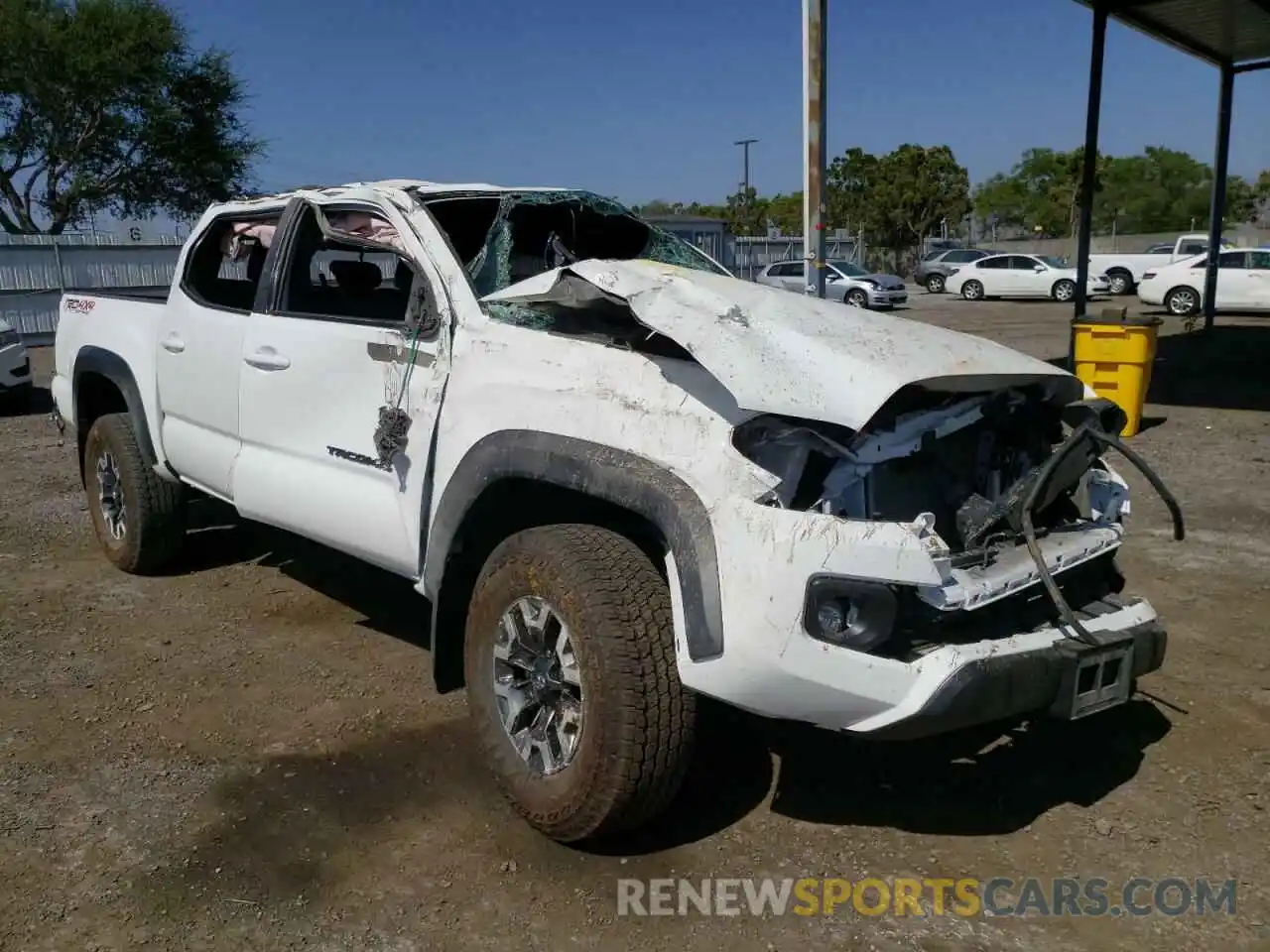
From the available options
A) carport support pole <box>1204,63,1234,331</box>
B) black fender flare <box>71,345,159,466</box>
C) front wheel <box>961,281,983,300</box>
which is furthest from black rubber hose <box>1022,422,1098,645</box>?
front wheel <box>961,281,983,300</box>

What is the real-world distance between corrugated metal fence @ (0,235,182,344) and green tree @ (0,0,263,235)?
11.5 m

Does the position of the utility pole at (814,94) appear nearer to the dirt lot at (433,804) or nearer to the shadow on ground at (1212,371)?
the shadow on ground at (1212,371)

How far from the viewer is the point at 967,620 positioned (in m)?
3.10

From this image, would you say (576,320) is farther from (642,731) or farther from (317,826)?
(317,826)

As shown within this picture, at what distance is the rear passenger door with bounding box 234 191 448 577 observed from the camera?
385cm

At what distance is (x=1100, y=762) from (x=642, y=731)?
183 cm

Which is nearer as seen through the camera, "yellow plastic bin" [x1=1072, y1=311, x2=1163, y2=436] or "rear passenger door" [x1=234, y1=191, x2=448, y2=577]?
"rear passenger door" [x1=234, y1=191, x2=448, y2=577]

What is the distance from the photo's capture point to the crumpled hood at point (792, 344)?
2.87m

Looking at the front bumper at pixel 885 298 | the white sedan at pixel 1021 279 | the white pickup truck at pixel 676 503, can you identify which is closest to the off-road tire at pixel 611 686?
the white pickup truck at pixel 676 503

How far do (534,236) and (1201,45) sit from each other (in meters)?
16.5

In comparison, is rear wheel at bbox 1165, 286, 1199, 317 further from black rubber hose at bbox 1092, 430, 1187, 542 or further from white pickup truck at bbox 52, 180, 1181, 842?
white pickup truck at bbox 52, 180, 1181, 842

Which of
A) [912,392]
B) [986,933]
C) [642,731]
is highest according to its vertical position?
[912,392]

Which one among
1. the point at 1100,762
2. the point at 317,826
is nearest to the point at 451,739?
the point at 317,826

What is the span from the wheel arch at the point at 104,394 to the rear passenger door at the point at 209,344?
0.77 feet
